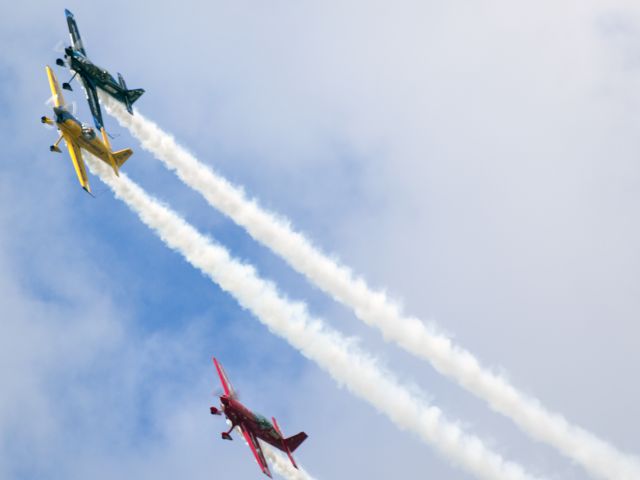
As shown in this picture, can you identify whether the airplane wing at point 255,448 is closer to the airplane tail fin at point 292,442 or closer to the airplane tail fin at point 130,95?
the airplane tail fin at point 292,442

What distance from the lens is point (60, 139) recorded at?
89500mm

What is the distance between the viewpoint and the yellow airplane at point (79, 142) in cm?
8906

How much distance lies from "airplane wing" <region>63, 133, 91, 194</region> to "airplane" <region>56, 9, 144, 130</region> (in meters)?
2.39

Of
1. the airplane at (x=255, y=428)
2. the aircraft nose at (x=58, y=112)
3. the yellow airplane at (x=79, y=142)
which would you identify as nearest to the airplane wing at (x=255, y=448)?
the airplane at (x=255, y=428)

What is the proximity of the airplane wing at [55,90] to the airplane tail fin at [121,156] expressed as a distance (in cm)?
568

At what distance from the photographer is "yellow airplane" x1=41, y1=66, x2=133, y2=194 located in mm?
89062

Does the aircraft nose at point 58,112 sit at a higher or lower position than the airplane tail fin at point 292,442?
higher

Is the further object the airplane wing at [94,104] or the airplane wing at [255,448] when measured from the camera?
the airplane wing at [94,104]

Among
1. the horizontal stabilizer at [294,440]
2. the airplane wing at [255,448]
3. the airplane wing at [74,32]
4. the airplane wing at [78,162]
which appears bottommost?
the airplane wing at [255,448]

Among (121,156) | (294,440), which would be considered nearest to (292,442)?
(294,440)

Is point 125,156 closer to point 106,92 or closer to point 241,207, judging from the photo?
point 106,92

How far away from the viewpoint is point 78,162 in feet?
298

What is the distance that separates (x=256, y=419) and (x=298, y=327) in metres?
10.1

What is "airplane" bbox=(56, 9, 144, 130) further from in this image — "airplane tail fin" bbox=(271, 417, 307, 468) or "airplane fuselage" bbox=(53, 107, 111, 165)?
"airplane tail fin" bbox=(271, 417, 307, 468)
